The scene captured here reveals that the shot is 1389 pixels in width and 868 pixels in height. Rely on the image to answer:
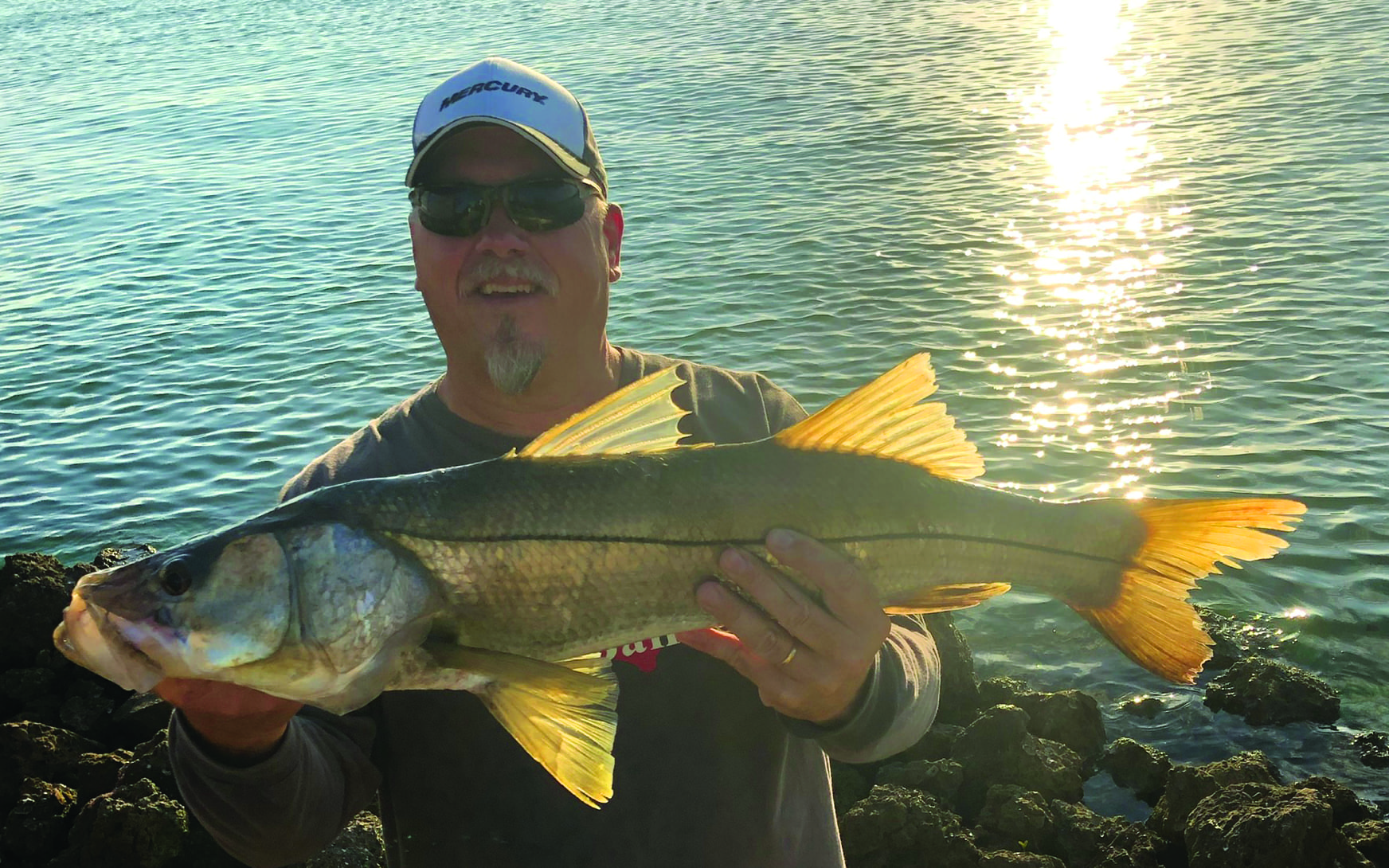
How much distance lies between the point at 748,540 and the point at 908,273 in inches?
565

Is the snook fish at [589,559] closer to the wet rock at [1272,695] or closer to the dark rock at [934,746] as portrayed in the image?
the dark rock at [934,746]

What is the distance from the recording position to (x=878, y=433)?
396cm

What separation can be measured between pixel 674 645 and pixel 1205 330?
1202 centimetres

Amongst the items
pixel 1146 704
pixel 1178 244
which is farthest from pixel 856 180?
pixel 1146 704

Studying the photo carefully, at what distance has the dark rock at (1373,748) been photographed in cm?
816

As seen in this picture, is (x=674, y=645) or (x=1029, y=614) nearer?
(x=674, y=645)

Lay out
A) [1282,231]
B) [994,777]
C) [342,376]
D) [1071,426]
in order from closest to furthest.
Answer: [994,777]
[1071,426]
[342,376]
[1282,231]

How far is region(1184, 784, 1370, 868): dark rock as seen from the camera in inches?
256

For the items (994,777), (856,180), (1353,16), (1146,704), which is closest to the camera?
(994,777)

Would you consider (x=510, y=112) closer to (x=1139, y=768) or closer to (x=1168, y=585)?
(x=1168, y=585)

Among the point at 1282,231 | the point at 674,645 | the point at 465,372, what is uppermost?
the point at 465,372

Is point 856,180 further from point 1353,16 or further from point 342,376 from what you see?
point 1353,16

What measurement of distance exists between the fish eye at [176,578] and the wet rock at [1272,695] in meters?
7.53

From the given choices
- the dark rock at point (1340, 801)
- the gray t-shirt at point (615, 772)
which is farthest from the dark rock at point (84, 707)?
the dark rock at point (1340, 801)
